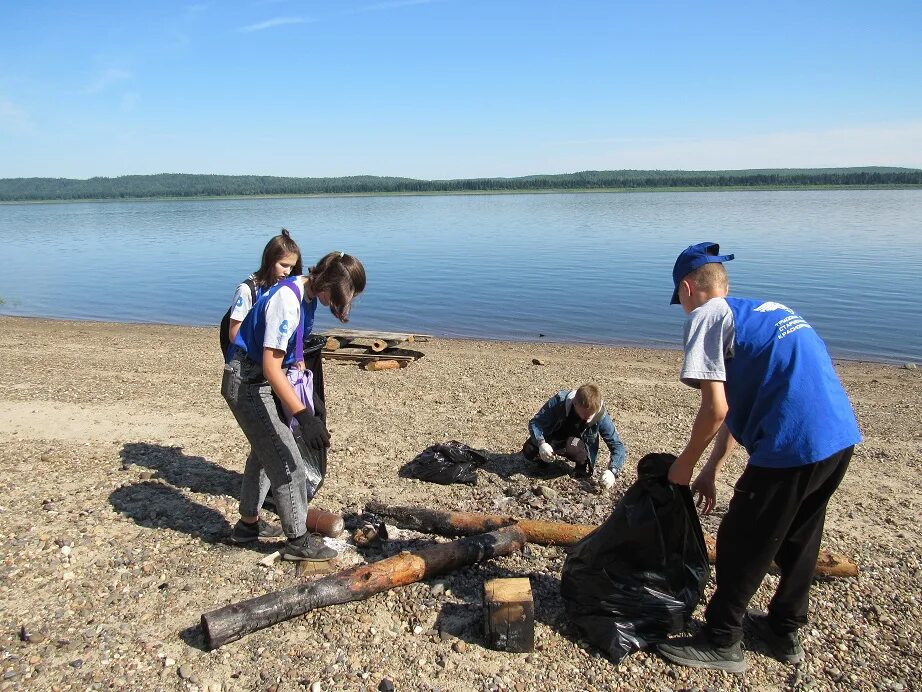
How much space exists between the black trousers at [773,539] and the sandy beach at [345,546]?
0.94 feet

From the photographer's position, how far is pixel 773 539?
10.4 feet

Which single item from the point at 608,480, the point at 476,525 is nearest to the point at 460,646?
the point at 476,525

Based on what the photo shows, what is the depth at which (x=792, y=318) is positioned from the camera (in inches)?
123

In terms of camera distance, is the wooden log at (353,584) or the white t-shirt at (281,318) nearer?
the wooden log at (353,584)

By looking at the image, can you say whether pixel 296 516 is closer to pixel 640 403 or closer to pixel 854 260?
pixel 640 403

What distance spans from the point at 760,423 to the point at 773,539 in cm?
55

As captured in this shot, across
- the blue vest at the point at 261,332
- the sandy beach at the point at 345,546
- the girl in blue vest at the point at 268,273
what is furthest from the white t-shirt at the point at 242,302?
the sandy beach at the point at 345,546

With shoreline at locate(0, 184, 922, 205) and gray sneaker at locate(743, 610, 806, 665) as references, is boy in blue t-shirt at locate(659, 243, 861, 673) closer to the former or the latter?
gray sneaker at locate(743, 610, 806, 665)

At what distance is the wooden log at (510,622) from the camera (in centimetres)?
348

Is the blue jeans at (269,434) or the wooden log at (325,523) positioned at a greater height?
the blue jeans at (269,434)

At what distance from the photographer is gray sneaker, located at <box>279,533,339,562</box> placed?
14.0 ft

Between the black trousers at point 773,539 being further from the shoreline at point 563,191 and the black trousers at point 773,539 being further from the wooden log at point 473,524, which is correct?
the shoreline at point 563,191

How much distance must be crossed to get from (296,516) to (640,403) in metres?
5.27

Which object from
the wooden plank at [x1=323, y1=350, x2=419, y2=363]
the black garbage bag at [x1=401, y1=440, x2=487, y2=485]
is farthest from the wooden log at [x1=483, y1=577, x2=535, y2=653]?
the wooden plank at [x1=323, y1=350, x2=419, y2=363]
